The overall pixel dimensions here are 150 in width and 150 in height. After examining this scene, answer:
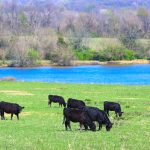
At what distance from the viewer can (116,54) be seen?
118 meters

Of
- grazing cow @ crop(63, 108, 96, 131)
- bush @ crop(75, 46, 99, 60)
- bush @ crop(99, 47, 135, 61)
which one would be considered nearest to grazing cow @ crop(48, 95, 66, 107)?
grazing cow @ crop(63, 108, 96, 131)

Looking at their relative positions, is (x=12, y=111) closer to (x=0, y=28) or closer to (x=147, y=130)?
(x=147, y=130)

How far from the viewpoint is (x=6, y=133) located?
63.0 feet

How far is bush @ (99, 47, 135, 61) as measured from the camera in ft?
384

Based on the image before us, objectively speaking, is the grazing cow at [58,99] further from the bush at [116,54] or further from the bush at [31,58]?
the bush at [116,54]

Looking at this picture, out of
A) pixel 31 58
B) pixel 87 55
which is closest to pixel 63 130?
pixel 31 58

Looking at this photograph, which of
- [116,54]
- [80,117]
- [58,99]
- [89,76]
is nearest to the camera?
[80,117]

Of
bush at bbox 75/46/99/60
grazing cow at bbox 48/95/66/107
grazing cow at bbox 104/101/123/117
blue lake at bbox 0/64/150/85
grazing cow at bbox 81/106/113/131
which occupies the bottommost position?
bush at bbox 75/46/99/60

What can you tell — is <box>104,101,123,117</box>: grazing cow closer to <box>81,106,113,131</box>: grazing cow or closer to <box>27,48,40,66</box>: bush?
<box>81,106,113,131</box>: grazing cow

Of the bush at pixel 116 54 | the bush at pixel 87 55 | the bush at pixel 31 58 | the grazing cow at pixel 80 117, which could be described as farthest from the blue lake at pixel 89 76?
the grazing cow at pixel 80 117

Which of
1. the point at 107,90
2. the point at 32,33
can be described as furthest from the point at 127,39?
the point at 107,90

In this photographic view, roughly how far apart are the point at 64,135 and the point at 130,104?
15.9m

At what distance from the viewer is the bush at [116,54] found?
117 meters

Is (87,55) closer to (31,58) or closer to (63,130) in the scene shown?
(31,58)
